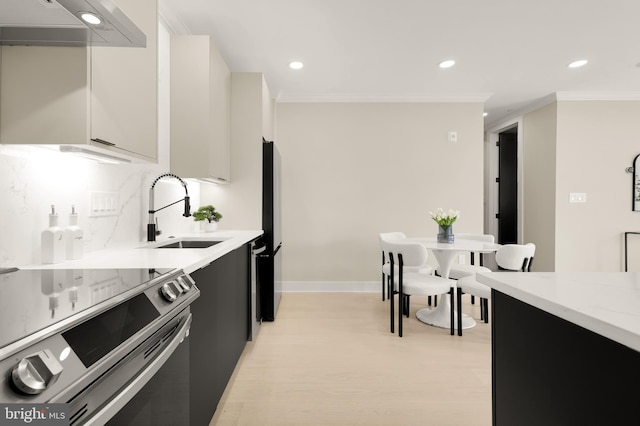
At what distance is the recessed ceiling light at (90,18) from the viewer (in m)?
0.99

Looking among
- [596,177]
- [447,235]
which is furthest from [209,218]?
[596,177]

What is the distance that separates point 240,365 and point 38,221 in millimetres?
1511

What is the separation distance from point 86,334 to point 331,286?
3643 mm

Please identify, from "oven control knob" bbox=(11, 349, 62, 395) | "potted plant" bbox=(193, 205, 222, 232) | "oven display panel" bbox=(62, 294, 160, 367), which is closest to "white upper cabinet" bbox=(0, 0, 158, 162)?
"oven display panel" bbox=(62, 294, 160, 367)

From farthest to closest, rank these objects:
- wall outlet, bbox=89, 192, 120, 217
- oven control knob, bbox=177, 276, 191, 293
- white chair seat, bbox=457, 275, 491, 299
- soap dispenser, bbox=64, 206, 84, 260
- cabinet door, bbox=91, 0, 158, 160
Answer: white chair seat, bbox=457, 275, 491, 299 → wall outlet, bbox=89, 192, 120, 217 → soap dispenser, bbox=64, 206, 84, 260 → cabinet door, bbox=91, 0, 158, 160 → oven control knob, bbox=177, 276, 191, 293

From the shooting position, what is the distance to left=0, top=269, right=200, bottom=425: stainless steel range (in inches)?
19.2

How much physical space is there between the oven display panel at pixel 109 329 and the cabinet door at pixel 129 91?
29.4 inches

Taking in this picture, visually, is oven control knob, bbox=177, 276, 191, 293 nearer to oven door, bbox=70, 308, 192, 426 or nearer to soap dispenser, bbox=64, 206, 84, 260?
oven door, bbox=70, 308, 192, 426

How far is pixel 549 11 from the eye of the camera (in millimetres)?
2369

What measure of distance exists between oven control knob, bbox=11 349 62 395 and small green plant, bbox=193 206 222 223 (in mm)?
2167

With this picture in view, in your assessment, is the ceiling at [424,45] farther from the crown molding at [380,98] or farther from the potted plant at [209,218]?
the potted plant at [209,218]

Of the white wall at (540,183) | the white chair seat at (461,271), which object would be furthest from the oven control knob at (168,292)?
the white wall at (540,183)

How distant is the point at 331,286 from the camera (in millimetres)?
4141

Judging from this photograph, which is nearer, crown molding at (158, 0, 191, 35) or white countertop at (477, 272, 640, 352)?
white countertop at (477, 272, 640, 352)
